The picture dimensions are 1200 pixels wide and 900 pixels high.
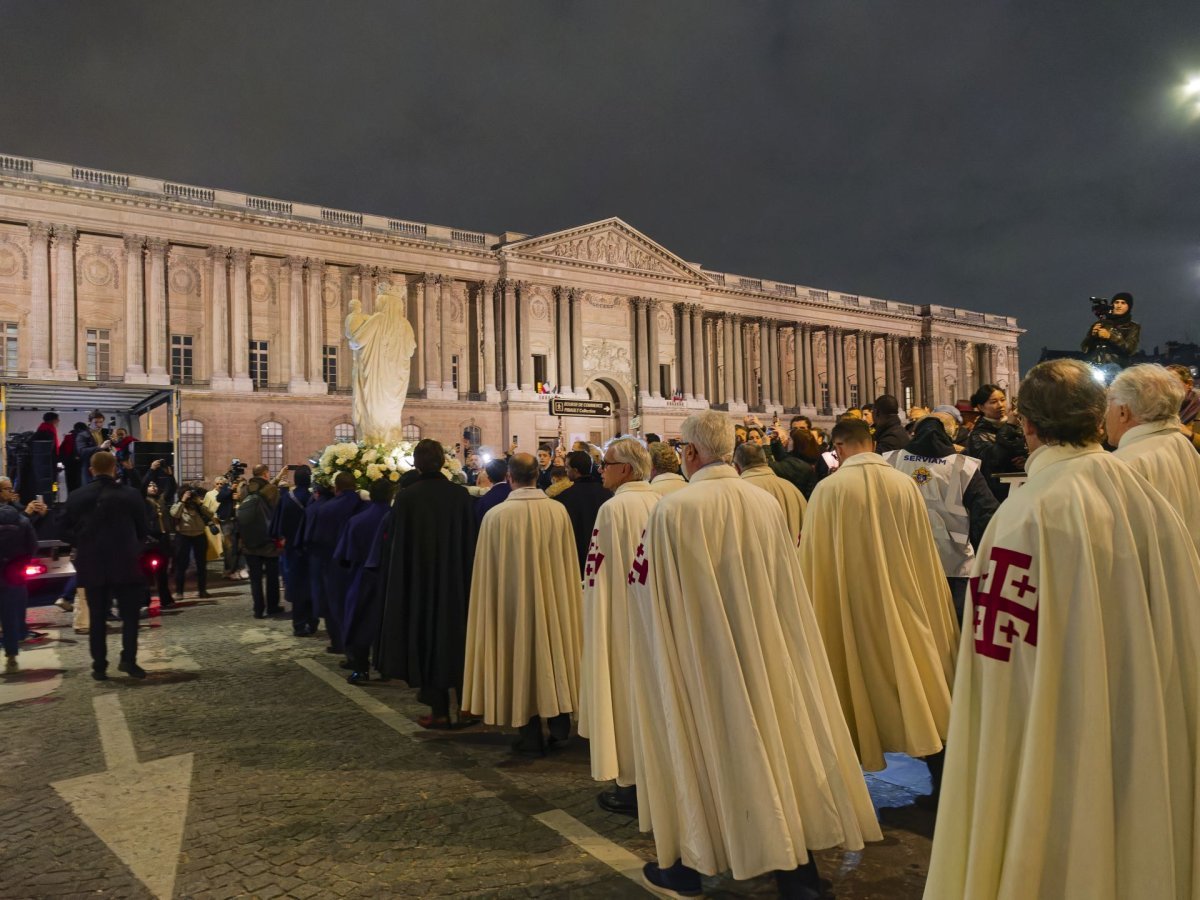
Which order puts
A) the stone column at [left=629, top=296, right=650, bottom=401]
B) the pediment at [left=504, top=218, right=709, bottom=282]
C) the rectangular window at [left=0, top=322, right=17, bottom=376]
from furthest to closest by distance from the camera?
1. the stone column at [left=629, top=296, right=650, bottom=401]
2. the pediment at [left=504, top=218, right=709, bottom=282]
3. the rectangular window at [left=0, top=322, right=17, bottom=376]

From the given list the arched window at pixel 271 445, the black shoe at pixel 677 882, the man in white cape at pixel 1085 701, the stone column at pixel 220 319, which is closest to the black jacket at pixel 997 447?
the black shoe at pixel 677 882

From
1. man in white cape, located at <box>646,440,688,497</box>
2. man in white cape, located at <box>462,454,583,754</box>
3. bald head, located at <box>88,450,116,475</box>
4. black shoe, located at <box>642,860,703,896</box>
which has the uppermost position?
bald head, located at <box>88,450,116,475</box>

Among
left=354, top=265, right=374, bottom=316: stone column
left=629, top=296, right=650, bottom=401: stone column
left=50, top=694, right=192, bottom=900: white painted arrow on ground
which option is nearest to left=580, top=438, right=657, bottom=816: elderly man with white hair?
left=50, top=694, right=192, bottom=900: white painted arrow on ground

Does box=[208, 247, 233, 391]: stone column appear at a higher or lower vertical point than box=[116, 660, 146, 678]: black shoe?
higher

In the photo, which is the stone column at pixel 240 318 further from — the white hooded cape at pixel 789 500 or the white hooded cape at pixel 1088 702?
the white hooded cape at pixel 1088 702

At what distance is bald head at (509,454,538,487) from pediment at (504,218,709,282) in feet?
125

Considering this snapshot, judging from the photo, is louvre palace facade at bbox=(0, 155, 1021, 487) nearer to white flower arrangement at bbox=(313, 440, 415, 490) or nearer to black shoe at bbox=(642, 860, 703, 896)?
white flower arrangement at bbox=(313, 440, 415, 490)

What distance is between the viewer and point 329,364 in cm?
3822

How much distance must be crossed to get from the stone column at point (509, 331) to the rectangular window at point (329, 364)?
8964 mm

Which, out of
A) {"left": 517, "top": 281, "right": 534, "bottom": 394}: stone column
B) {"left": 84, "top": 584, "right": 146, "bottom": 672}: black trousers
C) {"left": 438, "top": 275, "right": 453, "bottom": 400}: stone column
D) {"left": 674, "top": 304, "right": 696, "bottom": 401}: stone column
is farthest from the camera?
{"left": 674, "top": 304, "right": 696, "bottom": 401}: stone column

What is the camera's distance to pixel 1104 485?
203 cm

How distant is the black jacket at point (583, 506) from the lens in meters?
6.17

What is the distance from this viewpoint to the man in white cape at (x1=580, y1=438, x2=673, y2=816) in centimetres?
421

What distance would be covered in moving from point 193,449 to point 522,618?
33.2 meters
